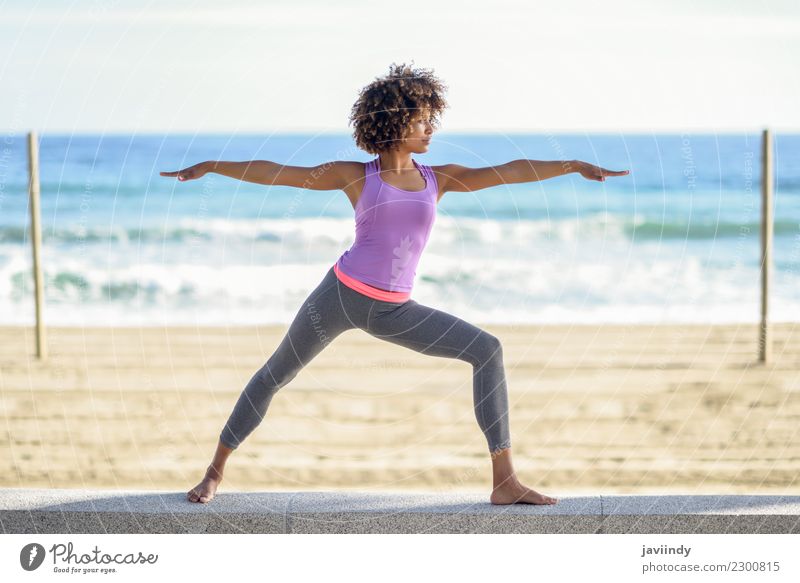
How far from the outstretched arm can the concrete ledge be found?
4.51 ft

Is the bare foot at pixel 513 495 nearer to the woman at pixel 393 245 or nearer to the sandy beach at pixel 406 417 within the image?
the woman at pixel 393 245

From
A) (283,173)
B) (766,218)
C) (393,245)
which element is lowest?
(393,245)

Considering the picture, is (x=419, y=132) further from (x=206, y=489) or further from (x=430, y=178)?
(x=206, y=489)

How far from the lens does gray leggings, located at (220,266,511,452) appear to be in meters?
4.25

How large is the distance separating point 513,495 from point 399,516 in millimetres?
491

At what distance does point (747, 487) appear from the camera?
22.5 ft

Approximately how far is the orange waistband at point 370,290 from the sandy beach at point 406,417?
2997 millimetres

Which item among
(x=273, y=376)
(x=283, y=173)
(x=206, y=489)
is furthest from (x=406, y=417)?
(x=283, y=173)

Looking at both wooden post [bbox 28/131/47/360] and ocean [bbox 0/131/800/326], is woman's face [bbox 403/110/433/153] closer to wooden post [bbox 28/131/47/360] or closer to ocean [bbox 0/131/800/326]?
wooden post [bbox 28/131/47/360]

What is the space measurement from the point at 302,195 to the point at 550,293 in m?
6.87

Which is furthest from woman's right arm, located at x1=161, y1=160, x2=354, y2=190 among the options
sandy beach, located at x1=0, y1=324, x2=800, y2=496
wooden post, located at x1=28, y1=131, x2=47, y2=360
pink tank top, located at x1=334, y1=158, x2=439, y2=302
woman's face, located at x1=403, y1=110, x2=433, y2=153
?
wooden post, located at x1=28, y1=131, x2=47, y2=360

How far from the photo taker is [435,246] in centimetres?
1761
